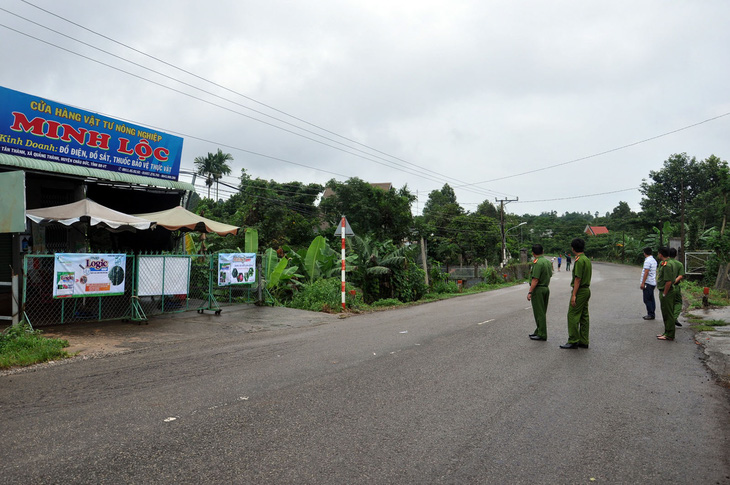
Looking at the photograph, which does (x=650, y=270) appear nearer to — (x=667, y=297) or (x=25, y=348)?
(x=667, y=297)

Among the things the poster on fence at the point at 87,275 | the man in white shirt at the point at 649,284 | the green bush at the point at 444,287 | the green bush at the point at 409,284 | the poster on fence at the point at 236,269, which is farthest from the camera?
the green bush at the point at 444,287

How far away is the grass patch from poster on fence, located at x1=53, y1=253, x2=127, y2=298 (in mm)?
1128

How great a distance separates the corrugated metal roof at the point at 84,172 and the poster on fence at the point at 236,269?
3727 millimetres

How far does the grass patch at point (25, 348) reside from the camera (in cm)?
698

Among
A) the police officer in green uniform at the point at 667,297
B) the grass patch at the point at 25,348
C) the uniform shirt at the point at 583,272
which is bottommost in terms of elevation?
the grass patch at the point at 25,348

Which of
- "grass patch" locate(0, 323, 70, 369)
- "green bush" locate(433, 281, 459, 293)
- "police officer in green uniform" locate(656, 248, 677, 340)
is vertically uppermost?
"police officer in green uniform" locate(656, 248, 677, 340)

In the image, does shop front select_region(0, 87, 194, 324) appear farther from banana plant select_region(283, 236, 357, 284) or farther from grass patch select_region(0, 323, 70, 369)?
banana plant select_region(283, 236, 357, 284)

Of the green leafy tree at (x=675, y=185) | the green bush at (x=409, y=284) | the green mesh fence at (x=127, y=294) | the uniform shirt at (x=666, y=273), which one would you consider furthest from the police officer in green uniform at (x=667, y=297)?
the green leafy tree at (x=675, y=185)

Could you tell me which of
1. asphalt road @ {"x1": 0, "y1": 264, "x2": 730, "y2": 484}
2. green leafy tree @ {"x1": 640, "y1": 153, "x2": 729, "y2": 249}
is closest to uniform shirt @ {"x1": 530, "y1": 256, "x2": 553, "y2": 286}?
asphalt road @ {"x1": 0, "y1": 264, "x2": 730, "y2": 484}

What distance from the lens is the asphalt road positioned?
3.49 m

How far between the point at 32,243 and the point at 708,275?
3346 centimetres

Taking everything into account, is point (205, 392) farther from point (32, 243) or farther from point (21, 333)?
point (32, 243)

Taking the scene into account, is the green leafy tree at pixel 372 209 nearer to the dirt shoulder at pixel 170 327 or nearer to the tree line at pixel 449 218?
the tree line at pixel 449 218

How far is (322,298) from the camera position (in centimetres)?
1541
